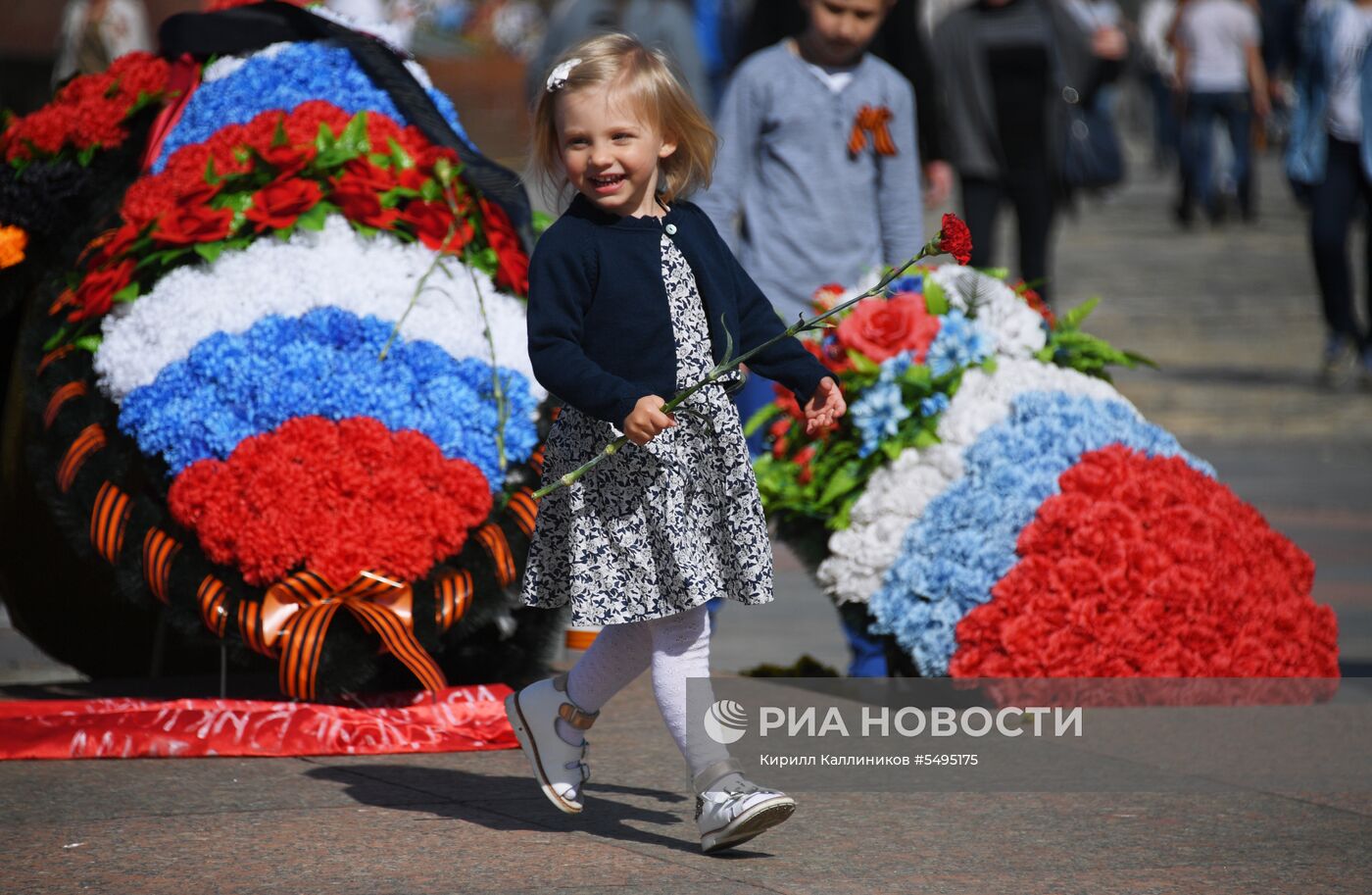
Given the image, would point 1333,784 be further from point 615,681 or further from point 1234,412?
point 1234,412

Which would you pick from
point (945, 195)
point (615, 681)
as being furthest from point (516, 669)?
point (945, 195)

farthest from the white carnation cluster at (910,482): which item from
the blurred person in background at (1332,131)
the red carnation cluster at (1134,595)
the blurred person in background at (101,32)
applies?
the blurred person in background at (101,32)

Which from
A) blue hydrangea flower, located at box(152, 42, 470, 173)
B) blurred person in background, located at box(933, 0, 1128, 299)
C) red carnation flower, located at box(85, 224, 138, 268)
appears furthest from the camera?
blurred person in background, located at box(933, 0, 1128, 299)

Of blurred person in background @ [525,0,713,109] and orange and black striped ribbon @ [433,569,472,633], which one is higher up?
blurred person in background @ [525,0,713,109]

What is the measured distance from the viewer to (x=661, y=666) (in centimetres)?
389

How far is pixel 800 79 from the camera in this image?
639cm

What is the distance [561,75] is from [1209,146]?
17.3 m

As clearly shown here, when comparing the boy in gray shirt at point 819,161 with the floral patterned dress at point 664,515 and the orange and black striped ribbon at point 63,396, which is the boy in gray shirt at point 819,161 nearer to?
the orange and black striped ribbon at point 63,396

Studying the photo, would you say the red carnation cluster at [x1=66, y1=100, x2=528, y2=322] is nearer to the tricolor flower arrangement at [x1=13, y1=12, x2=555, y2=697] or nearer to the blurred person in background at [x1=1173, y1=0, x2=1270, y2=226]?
the tricolor flower arrangement at [x1=13, y1=12, x2=555, y2=697]

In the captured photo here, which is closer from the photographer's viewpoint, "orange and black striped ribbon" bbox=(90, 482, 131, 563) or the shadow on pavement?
the shadow on pavement

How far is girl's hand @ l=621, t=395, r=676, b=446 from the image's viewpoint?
357 centimetres

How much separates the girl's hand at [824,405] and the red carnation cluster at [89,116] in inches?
95.8

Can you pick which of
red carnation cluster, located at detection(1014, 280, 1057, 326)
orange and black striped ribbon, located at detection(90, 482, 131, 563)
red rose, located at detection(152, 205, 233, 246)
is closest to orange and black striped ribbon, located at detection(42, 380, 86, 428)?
orange and black striped ribbon, located at detection(90, 482, 131, 563)

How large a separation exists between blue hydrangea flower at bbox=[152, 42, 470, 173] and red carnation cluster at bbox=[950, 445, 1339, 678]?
74.7 inches
